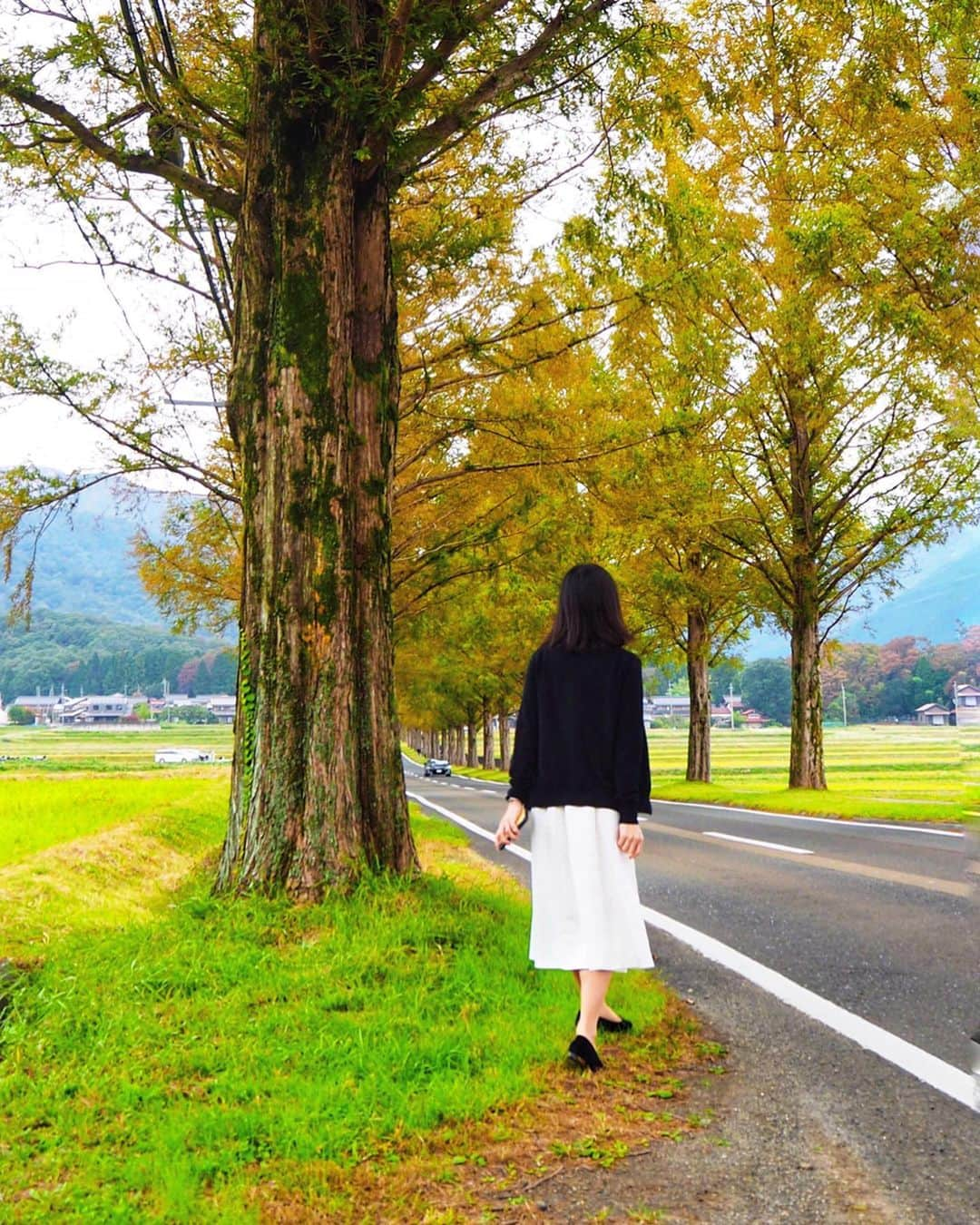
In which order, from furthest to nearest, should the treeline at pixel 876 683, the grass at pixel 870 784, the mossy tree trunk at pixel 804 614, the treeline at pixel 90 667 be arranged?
the treeline at pixel 90 667 → the treeline at pixel 876 683 → the mossy tree trunk at pixel 804 614 → the grass at pixel 870 784

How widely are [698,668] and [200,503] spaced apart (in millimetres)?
14557

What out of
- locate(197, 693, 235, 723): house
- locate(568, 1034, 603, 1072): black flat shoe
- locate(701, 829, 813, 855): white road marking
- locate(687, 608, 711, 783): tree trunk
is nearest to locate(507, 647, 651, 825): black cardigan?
locate(568, 1034, 603, 1072): black flat shoe

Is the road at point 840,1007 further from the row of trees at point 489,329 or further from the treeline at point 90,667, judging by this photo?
the treeline at point 90,667

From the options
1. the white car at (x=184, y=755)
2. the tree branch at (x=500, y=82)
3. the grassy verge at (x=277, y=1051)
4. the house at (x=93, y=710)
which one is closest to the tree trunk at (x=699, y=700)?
the tree branch at (x=500, y=82)

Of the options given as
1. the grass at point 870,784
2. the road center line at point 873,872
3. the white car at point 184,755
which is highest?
the road center line at point 873,872

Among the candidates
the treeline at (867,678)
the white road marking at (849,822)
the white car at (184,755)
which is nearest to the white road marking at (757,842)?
the white road marking at (849,822)

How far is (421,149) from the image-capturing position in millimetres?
6234

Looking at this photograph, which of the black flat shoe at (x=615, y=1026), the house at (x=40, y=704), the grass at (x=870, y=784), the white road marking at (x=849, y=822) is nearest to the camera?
the grass at (x=870, y=784)

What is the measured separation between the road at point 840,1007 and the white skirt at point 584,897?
0.63 metres

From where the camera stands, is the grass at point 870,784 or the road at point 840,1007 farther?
the road at point 840,1007

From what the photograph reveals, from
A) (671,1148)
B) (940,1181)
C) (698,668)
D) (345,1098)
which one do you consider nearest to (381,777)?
(345,1098)

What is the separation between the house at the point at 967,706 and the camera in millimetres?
1617

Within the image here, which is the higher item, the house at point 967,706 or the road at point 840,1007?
the house at point 967,706

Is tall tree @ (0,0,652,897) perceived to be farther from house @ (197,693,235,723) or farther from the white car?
house @ (197,693,235,723)
